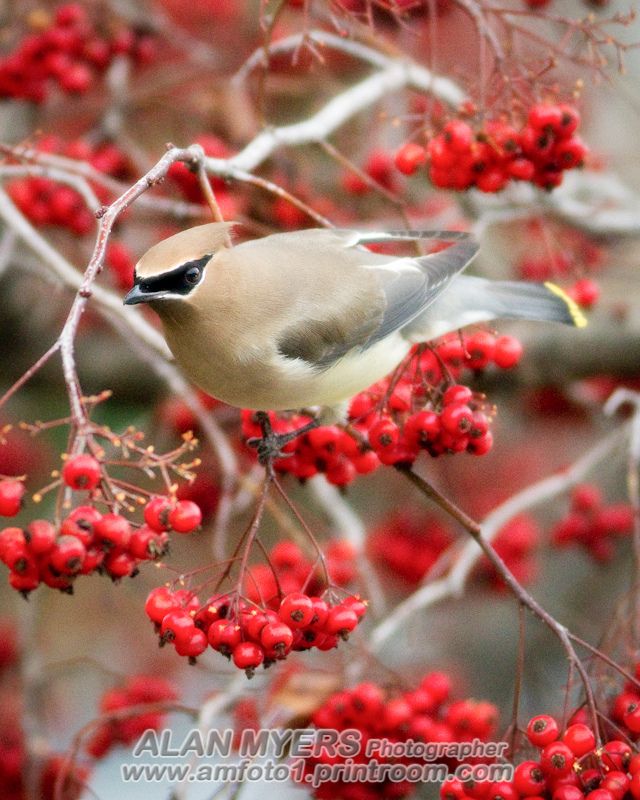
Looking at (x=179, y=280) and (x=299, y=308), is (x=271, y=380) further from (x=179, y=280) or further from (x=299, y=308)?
(x=179, y=280)

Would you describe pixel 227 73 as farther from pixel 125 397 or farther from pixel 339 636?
pixel 339 636

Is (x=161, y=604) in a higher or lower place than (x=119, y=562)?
lower

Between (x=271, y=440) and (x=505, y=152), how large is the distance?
0.96 metres

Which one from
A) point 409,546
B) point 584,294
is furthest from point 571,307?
point 409,546

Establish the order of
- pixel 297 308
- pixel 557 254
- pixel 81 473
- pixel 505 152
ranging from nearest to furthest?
pixel 81 473, pixel 297 308, pixel 505 152, pixel 557 254

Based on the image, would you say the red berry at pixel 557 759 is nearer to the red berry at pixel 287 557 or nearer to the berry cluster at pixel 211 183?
the red berry at pixel 287 557

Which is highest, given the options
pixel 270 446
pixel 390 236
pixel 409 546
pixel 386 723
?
pixel 390 236

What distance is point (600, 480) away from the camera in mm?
4984

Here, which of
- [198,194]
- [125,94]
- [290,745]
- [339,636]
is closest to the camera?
[339,636]

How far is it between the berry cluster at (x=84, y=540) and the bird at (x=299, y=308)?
1.56ft

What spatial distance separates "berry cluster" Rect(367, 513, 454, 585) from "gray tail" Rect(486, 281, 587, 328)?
164 centimetres

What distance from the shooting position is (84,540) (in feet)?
5.75

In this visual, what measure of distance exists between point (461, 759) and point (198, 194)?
2255 millimetres

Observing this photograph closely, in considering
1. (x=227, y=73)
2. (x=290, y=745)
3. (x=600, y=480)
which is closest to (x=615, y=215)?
(x=600, y=480)
